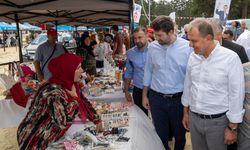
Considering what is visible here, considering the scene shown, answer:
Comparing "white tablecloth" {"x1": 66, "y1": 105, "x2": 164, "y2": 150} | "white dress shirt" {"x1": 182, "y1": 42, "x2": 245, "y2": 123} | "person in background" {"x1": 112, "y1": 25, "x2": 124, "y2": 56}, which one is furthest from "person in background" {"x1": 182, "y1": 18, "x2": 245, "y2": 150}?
"person in background" {"x1": 112, "y1": 25, "x2": 124, "y2": 56}

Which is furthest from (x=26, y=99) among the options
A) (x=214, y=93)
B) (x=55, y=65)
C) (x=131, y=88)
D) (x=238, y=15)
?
(x=238, y=15)

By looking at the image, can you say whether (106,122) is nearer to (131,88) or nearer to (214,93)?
(214,93)

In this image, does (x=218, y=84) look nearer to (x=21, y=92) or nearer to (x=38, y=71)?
(x=21, y=92)

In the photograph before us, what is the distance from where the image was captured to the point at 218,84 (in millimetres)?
2154

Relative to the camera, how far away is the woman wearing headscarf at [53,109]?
6.59ft

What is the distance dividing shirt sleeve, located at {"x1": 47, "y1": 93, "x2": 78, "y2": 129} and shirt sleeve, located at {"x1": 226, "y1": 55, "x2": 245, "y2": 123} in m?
1.17

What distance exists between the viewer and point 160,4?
85.6 meters

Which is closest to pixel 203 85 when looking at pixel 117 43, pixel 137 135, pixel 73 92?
pixel 137 135

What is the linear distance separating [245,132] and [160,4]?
284 feet

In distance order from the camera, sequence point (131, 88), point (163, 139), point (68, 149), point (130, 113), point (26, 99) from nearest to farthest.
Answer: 1. point (68, 149)
2. point (130, 113)
3. point (163, 139)
4. point (26, 99)
5. point (131, 88)

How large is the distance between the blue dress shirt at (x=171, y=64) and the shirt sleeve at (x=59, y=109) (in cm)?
122

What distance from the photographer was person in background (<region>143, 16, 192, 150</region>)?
9.36 ft

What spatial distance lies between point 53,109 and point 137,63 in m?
1.76

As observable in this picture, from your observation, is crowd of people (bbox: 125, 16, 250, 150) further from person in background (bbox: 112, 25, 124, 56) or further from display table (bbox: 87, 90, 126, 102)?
person in background (bbox: 112, 25, 124, 56)
